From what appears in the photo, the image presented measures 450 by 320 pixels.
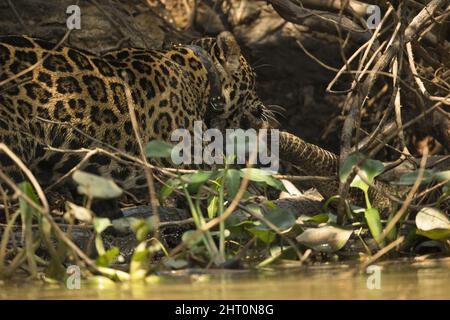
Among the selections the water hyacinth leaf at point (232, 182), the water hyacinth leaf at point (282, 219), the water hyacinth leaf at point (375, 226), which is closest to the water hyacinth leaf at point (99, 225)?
the water hyacinth leaf at point (232, 182)

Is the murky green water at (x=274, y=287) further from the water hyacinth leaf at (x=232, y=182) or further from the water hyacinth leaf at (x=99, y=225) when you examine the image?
the water hyacinth leaf at (x=232, y=182)

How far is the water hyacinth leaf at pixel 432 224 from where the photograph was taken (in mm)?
5691

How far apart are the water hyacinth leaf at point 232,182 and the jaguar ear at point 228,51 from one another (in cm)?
237

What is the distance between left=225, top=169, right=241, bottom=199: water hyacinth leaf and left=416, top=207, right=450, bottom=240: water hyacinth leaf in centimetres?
94

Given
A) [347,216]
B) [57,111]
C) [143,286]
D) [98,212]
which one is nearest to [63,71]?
[57,111]

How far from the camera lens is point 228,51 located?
7.98 meters

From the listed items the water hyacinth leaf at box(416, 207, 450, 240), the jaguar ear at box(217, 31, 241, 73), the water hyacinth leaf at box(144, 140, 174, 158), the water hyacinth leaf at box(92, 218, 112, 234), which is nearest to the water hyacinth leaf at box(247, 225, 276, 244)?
the water hyacinth leaf at box(144, 140, 174, 158)

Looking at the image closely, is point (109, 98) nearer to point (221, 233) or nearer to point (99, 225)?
point (221, 233)

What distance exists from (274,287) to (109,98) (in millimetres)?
2743

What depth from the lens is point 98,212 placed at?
7.02m

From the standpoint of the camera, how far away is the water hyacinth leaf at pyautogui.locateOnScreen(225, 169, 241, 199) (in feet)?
18.4

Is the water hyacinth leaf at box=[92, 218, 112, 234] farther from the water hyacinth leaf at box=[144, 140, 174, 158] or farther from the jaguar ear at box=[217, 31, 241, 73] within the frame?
the jaguar ear at box=[217, 31, 241, 73]
